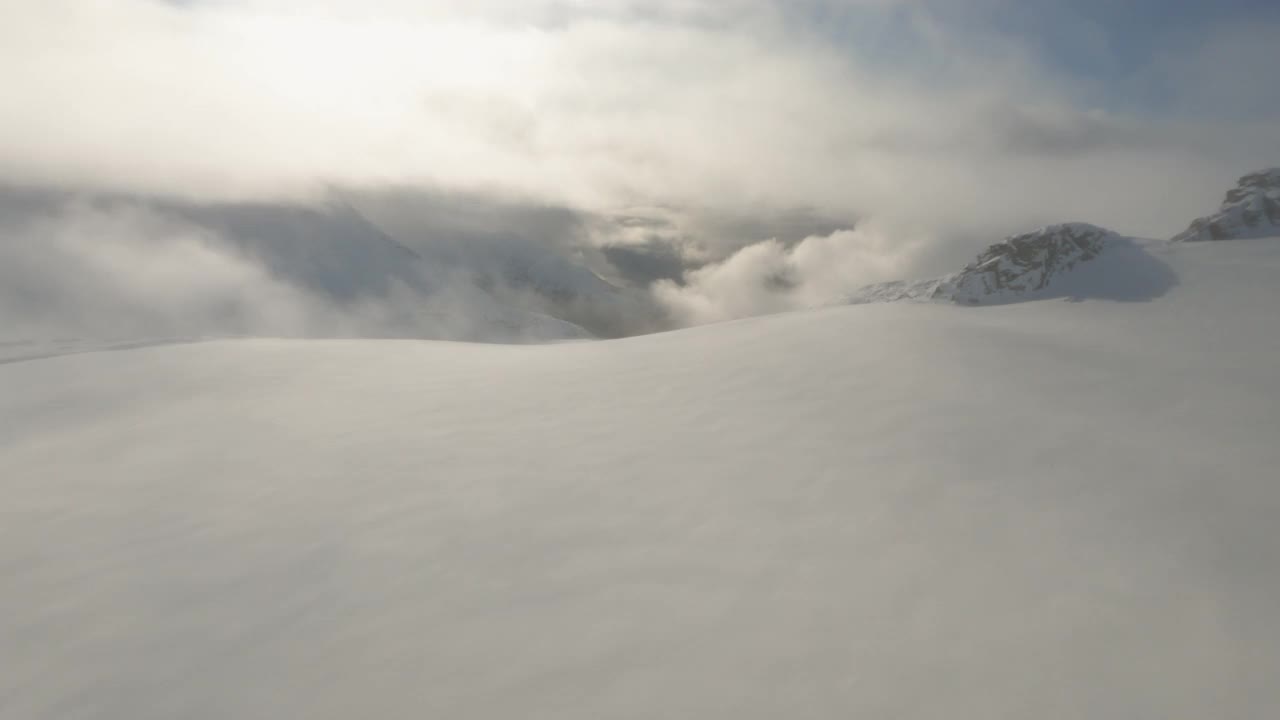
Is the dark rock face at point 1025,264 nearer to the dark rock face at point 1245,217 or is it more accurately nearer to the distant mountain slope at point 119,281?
the dark rock face at point 1245,217

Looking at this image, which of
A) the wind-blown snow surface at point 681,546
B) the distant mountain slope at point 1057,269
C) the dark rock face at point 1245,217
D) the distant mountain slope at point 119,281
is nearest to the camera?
the wind-blown snow surface at point 681,546

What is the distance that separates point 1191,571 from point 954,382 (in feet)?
12.7

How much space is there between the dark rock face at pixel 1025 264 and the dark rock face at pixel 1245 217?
3.90 meters

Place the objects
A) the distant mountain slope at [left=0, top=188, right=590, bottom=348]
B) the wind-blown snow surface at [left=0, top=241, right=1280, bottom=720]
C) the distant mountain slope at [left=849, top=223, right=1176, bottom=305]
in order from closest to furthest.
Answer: the wind-blown snow surface at [left=0, top=241, right=1280, bottom=720], the distant mountain slope at [left=849, top=223, right=1176, bottom=305], the distant mountain slope at [left=0, top=188, right=590, bottom=348]

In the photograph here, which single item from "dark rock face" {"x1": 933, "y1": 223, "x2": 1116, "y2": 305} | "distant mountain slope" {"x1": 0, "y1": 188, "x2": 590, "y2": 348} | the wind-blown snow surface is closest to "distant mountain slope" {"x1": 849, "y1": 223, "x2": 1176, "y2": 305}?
"dark rock face" {"x1": 933, "y1": 223, "x2": 1116, "y2": 305}

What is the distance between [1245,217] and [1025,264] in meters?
7.09

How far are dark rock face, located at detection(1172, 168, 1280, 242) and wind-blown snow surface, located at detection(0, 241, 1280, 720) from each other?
1055cm

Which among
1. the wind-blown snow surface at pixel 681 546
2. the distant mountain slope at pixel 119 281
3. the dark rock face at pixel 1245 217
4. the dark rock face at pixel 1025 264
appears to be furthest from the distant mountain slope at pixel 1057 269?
the distant mountain slope at pixel 119 281

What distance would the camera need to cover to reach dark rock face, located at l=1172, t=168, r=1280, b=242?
1608 centimetres

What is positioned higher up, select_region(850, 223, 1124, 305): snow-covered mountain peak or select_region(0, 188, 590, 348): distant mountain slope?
select_region(0, 188, 590, 348): distant mountain slope

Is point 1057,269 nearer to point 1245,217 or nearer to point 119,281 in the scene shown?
point 1245,217

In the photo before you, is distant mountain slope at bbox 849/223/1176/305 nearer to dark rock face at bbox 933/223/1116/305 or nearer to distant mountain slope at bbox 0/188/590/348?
dark rock face at bbox 933/223/1116/305

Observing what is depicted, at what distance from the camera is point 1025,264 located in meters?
14.6

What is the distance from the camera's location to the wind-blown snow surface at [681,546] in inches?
126
